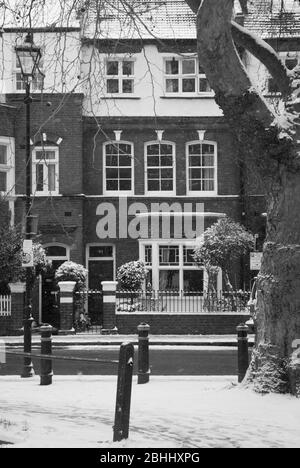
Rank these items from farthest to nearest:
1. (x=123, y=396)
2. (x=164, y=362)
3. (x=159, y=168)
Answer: (x=159, y=168), (x=164, y=362), (x=123, y=396)

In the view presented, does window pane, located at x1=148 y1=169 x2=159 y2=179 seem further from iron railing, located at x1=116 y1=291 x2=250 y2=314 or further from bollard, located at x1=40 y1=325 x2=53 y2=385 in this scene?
bollard, located at x1=40 y1=325 x2=53 y2=385

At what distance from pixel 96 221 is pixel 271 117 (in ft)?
60.8

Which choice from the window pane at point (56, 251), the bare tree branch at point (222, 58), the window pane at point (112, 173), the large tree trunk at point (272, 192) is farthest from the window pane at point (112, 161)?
the bare tree branch at point (222, 58)

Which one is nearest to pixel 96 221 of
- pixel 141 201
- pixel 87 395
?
pixel 141 201

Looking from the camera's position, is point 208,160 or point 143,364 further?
point 208,160

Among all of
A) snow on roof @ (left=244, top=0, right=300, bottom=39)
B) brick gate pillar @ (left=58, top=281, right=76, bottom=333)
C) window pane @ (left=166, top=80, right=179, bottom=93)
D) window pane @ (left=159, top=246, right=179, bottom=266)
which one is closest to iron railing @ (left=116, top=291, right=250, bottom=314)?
brick gate pillar @ (left=58, top=281, right=76, bottom=333)

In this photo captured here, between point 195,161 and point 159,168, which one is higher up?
A: point 195,161

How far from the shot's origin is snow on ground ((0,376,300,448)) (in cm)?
687

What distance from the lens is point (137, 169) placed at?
1088 inches

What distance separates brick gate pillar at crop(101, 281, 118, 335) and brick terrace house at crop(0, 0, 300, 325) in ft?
10.3

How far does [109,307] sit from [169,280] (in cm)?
398

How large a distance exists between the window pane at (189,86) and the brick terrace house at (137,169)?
0.13 ft

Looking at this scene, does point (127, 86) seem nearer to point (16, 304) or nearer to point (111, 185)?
point (111, 185)

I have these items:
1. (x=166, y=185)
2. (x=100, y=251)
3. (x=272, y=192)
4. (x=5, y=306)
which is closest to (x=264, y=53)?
(x=272, y=192)
